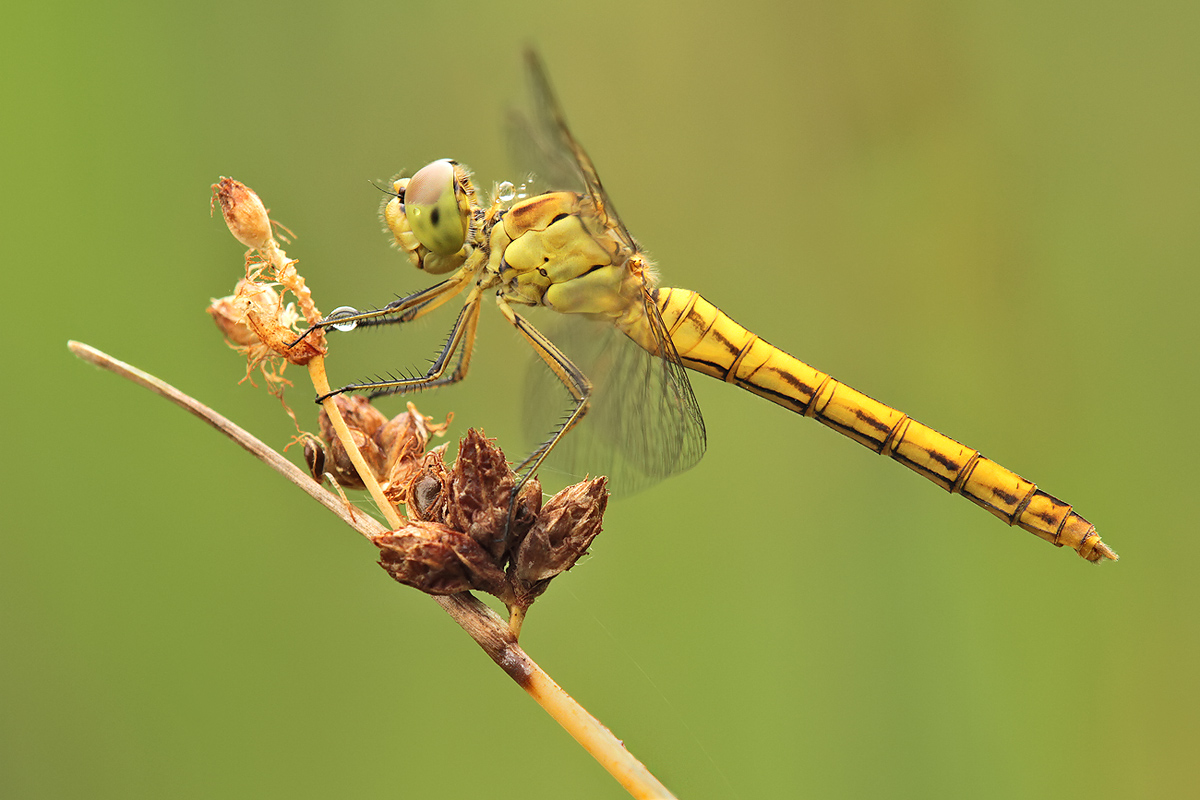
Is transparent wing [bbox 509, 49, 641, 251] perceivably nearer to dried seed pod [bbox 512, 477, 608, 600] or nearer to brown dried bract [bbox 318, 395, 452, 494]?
brown dried bract [bbox 318, 395, 452, 494]

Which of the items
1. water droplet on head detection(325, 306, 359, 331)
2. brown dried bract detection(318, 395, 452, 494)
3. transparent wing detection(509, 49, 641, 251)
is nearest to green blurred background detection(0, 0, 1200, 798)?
water droplet on head detection(325, 306, 359, 331)

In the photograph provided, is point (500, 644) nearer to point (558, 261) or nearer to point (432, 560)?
point (432, 560)

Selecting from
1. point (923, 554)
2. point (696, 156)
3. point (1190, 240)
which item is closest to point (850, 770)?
point (923, 554)

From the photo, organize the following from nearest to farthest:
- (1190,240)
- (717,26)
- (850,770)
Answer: (850,770)
(1190,240)
(717,26)

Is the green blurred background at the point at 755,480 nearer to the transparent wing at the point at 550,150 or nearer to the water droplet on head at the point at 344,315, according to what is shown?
the water droplet on head at the point at 344,315

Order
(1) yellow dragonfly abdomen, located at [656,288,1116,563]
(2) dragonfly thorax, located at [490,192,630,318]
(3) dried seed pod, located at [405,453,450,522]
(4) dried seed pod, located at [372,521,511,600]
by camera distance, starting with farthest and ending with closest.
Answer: (2) dragonfly thorax, located at [490,192,630,318] < (1) yellow dragonfly abdomen, located at [656,288,1116,563] < (3) dried seed pod, located at [405,453,450,522] < (4) dried seed pod, located at [372,521,511,600]

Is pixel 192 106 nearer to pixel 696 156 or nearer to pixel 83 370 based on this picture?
pixel 83 370
